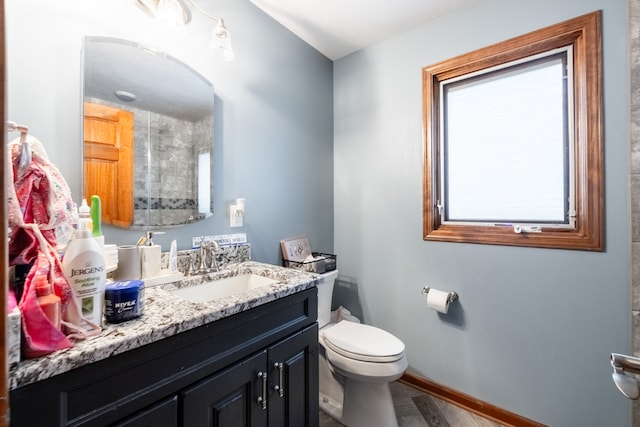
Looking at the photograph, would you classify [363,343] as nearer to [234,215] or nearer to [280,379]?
[280,379]

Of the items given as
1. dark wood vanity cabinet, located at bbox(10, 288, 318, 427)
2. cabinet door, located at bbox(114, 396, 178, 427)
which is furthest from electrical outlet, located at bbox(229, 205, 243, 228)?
cabinet door, located at bbox(114, 396, 178, 427)

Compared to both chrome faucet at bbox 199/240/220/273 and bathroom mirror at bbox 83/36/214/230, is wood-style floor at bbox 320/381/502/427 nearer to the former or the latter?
chrome faucet at bbox 199/240/220/273

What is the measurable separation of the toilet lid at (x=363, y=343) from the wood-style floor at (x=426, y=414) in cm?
47

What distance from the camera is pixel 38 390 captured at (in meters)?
0.52

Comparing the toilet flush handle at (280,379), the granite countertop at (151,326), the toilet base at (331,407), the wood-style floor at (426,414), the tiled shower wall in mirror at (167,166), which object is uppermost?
the tiled shower wall in mirror at (167,166)

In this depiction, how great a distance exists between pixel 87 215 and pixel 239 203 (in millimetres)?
769

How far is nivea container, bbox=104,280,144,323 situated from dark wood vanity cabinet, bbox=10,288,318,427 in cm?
11

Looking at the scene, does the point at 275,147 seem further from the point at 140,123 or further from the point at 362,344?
the point at 362,344

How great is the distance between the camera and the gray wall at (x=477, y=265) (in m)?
1.27

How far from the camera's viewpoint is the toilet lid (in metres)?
1.36

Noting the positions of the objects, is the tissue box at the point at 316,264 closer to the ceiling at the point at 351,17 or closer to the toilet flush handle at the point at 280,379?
the toilet flush handle at the point at 280,379

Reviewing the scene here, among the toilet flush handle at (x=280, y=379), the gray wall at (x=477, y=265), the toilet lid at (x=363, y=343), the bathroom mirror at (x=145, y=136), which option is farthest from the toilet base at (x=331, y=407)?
the bathroom mirror at (x=145, y=136)

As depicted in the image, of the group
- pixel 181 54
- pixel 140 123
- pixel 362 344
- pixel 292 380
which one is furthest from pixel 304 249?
pixel 181 54

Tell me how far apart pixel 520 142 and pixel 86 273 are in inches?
79.2
